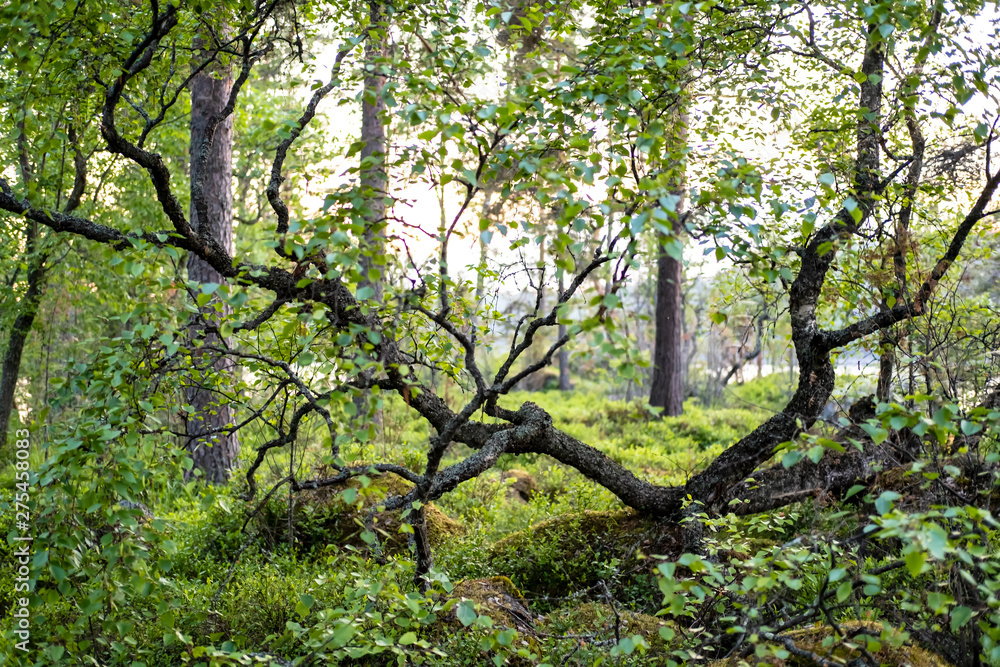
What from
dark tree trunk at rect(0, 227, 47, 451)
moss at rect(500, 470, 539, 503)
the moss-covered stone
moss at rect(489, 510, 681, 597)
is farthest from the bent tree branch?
dark tree trunk at rect(0, 227, 47, 451)

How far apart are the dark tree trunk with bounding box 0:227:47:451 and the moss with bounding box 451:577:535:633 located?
6.78 meters

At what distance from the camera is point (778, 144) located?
729 centimetres

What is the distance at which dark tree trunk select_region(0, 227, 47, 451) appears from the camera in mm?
8586

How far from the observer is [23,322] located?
8867 mm

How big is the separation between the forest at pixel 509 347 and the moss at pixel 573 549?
0.03 meters

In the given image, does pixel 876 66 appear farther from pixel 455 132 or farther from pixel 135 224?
pixel 135 224

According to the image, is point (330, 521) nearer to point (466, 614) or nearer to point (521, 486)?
point (521, 486)

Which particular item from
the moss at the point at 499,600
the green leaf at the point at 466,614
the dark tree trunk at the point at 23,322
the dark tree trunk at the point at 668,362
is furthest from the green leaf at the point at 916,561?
the dark tree trunk at the point at 668,362

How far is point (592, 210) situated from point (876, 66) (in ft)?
12.5

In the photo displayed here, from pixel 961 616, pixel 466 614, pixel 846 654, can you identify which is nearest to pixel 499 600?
pixel 466 614

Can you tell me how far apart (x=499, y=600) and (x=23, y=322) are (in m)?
7.69

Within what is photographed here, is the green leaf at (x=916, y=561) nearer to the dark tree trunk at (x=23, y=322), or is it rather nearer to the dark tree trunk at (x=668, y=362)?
the dark tree trunk at (x=23, y=322)

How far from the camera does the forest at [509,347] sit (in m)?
2.97

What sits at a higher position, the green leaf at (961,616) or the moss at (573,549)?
the green leaf at (961,616)
